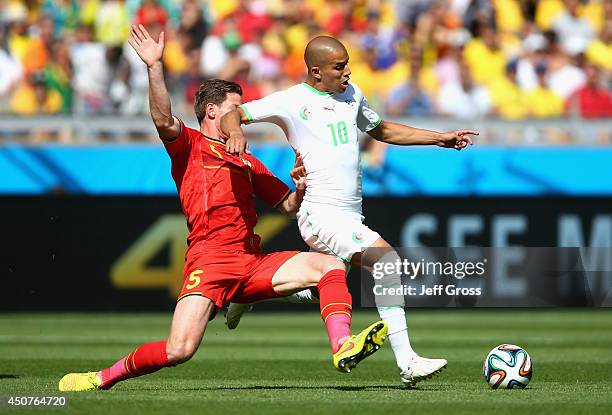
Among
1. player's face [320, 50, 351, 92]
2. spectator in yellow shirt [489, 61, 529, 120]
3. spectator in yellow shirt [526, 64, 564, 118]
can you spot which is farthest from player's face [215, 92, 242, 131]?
spectator in yellow shirt [526, 64, 564, 118]

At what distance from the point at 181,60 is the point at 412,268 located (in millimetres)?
5590

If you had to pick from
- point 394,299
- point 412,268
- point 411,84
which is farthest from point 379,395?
point 411,84

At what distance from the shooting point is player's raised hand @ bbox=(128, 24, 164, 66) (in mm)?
7391

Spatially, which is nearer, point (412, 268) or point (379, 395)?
point (379, 395)

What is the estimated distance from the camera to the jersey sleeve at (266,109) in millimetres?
7758

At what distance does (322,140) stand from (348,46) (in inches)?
411

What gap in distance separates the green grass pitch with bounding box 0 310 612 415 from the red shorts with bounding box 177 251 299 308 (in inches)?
24.8

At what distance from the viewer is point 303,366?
996 cm

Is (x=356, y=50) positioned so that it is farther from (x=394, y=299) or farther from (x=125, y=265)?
(x=394, y=299)

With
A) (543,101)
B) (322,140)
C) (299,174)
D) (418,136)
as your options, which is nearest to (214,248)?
(299,174)

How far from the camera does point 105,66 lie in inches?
675

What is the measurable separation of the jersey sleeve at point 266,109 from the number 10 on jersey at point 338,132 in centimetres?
33

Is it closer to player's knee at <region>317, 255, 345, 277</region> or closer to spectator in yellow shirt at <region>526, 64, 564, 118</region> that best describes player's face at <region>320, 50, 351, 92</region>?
player's knee at <region>317, 255, 345, 277</region>

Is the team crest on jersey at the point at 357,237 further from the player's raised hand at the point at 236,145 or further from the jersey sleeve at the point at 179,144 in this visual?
the jersey sleeve at the point at 179,144
